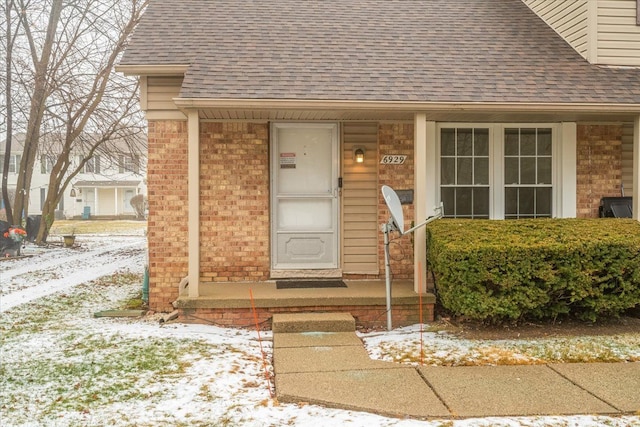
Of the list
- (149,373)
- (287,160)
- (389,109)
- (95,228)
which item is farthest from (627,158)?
(95,228)

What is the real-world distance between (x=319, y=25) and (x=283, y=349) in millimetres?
5127

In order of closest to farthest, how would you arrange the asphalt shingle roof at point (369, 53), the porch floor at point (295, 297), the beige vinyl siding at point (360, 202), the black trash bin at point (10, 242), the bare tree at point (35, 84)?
the porch floor at point (295, 297)
the asphalt shingle roof at point (369, 53)
the beige vinyl siding at point (360, 202)
the black trash bin at point (10, 242)
the bare tree at point (35, 84)

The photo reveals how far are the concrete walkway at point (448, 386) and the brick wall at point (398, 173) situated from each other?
2454mm

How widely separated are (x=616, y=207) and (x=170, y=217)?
6156 mm

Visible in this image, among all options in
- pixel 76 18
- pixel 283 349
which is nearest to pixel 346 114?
pixel 283 349

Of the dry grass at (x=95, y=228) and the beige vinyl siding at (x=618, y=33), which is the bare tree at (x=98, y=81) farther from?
the beige vinyl siding at (x=618, y=33)

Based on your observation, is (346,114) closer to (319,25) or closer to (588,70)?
(319,25)

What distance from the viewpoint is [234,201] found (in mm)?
7734

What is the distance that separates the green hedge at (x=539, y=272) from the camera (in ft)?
19.6

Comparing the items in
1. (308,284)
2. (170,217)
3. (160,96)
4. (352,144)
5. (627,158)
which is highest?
(160,96)

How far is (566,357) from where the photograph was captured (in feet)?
17.5

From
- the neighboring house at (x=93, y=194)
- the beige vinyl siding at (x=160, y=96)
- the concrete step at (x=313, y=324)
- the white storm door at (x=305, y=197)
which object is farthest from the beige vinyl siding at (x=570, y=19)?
the neighboring house at (x=93, y=194)

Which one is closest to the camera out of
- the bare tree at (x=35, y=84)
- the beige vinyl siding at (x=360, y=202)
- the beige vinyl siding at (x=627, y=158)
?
the beige vinyl siding at (x=360, y=202)

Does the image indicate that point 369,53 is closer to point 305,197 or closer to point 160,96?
point 305,197
